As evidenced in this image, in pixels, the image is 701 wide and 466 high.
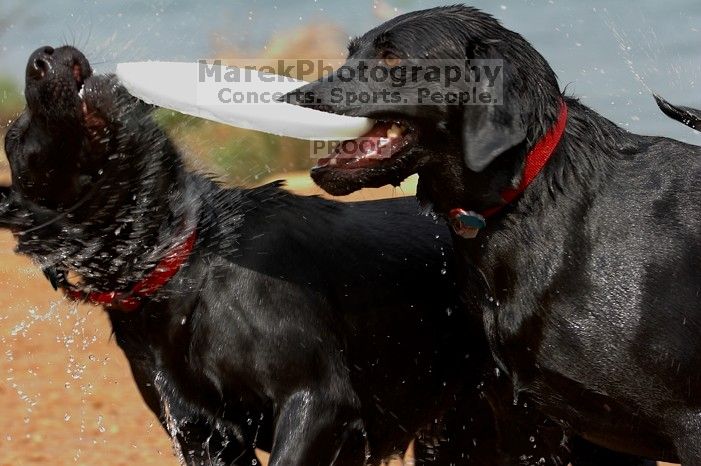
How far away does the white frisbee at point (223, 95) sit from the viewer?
404cm

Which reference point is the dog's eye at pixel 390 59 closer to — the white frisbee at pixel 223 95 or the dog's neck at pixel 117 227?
the white frisbee at pixel 223 95

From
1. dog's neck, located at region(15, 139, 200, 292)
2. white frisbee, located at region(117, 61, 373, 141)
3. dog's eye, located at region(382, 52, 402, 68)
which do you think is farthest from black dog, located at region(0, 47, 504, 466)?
dog's eye, located at region(382, 52, 402, 68)

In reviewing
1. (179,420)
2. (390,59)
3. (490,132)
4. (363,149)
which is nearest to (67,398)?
(179,420)

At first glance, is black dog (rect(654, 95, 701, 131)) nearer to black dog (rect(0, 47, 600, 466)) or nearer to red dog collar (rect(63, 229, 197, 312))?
black dog (rect(0, 47, 600, 466))

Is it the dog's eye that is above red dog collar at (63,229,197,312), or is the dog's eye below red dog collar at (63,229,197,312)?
above

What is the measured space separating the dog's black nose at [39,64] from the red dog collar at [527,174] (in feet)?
4.91

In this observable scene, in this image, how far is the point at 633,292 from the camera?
149 inches

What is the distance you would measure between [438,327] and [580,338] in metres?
0.86

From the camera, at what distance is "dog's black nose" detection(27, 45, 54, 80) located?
407cm

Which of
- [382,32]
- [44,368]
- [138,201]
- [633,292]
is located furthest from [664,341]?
[44,368]

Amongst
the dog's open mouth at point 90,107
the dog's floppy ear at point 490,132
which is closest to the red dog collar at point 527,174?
the dog's floppy ear at point 490,132

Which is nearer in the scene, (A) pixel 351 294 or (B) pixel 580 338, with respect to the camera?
(B) pixel 580 338

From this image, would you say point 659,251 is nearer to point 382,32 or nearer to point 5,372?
point 382,32

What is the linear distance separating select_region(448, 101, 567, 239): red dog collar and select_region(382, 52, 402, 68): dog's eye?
52 cm
